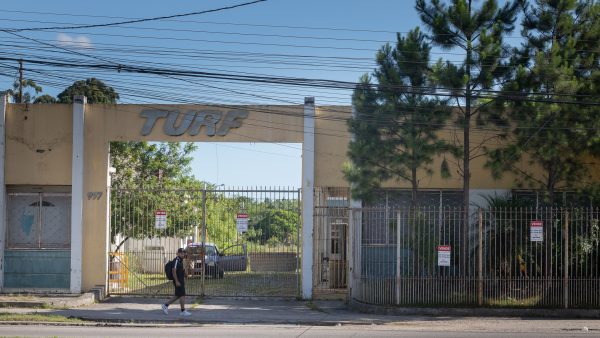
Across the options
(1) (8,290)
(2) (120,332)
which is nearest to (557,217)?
(2) (120,332)

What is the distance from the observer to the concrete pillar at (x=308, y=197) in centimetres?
1991

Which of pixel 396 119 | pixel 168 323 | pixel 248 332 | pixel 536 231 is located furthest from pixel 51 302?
pixel 536 231

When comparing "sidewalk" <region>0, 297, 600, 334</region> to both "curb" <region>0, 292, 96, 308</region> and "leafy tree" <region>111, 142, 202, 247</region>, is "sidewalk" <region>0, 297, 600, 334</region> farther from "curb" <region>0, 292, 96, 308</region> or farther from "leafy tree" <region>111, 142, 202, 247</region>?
"leafy tree" <region>111, 142, 202, 247</region>

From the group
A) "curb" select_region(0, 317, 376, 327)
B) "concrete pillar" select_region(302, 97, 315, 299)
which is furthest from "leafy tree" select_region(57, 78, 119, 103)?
"curb" select_region(0, 317, 376, 327)

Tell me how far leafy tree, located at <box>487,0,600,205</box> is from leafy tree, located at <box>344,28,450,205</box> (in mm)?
1737

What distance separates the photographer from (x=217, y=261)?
69.8ft

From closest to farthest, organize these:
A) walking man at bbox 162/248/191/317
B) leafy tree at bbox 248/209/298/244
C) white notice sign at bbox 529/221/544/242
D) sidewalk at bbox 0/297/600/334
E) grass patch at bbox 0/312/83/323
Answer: grass patch at bbox 0/312/83/323, sidewalk at bbox 0/297/600/334, walking man at bbox 162/248/191/317, white notice sign at bbox 529/221/544/242, leafy tree at bbox 248/209/298/244

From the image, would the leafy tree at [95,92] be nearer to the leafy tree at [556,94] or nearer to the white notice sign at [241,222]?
the white notice sign at [241,222]

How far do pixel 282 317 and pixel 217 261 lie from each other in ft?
16.6

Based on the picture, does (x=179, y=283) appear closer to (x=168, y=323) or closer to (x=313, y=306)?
(x=168, y=323)

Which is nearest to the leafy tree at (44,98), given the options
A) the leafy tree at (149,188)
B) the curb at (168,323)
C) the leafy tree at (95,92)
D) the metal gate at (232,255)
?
the leafy tree at (95,92)

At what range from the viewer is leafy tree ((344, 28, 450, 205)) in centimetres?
1802

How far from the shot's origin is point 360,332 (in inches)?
568

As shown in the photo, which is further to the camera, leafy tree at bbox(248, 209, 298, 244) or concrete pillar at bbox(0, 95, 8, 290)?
concrete pillar at bbox(0, 95, 8, 290)
